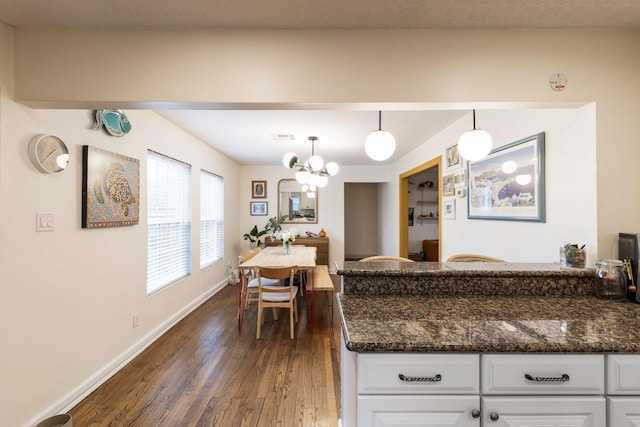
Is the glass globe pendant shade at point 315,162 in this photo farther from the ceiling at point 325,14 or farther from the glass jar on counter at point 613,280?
the glass jar on counter at point 613,280

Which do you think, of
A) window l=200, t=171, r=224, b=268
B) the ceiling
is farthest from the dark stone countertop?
window l=200, t=171, r=224, b=268

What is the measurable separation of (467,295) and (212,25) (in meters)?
1.99

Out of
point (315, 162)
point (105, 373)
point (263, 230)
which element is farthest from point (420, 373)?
point (263, 230)

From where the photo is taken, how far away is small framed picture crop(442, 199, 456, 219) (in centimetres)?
339

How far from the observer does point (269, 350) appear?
9.00 feet

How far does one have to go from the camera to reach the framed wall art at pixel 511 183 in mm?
2113

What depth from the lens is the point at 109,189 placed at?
2342mm

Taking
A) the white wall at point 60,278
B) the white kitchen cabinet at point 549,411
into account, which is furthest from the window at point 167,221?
the white kitchen cabinet at point 549,411

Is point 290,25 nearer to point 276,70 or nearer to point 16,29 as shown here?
point 276,70

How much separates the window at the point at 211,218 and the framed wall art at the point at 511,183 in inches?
142

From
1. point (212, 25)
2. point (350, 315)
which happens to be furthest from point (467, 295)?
point (212, 25)

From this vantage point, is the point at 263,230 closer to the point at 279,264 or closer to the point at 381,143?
the point at 279,264

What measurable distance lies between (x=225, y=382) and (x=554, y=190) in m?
2.71

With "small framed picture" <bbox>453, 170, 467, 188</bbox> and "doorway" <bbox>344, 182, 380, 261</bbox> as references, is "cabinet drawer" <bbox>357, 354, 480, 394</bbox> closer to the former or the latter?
"small framed picture" <bbox>453, 170, 467, 188</bbox>
